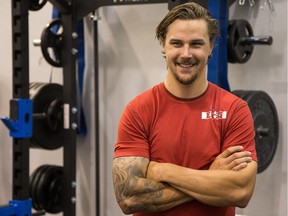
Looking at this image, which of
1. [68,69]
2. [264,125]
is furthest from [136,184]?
[68,69]

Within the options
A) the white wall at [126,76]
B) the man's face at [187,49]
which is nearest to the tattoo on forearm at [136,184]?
the man's face at [187,49]

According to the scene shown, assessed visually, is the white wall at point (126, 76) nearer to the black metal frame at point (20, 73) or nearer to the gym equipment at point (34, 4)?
the gym equipment at point (34, 4)

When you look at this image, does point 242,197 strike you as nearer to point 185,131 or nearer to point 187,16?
point 185,131

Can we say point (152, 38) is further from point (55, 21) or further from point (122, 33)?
point (55, 21)

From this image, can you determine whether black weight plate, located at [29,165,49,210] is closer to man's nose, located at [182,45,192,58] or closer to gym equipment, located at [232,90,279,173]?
gym equipment, located at [232,90,279,173]

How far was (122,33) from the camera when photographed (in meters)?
3.28

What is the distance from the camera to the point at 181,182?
1620mm

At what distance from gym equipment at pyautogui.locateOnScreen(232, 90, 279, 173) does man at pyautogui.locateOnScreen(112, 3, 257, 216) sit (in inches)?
36.2

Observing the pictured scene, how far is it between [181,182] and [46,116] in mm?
1722

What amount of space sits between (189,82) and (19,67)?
1400mm

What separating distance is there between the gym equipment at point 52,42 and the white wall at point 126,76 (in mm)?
292

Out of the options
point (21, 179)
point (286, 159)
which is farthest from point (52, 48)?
point (286, 159)

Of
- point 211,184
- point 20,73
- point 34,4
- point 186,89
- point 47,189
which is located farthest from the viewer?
point 47,189

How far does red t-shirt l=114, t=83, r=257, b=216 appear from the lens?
5.41ft
